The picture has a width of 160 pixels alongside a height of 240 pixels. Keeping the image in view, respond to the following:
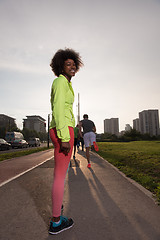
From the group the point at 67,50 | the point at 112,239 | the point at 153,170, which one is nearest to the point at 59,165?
the point at 112,239

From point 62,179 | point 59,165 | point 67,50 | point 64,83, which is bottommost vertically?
point 62,179

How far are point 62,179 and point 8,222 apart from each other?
999mm

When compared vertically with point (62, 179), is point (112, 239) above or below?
below

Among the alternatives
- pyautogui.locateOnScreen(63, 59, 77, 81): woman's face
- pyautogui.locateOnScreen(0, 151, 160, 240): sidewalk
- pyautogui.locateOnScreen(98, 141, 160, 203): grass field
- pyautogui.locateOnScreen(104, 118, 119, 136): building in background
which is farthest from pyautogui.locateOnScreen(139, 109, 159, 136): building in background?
pyautogui.locateOnScreen(63, 59, 77, 81): woman's face

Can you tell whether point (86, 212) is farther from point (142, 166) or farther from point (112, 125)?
point (112, 125)

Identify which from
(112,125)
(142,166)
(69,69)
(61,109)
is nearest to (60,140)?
(61,109)

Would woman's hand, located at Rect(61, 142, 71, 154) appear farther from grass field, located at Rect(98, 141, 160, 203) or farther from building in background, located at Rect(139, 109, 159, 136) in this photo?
building in background, located at Rect(139, 109, 159, 136)

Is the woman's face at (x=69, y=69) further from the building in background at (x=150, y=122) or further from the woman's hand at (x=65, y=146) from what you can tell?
the building in background at (x=150, y=122)

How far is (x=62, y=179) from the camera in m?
2.14

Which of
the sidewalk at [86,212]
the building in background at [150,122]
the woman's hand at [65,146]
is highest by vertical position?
the building in background at [150,122]

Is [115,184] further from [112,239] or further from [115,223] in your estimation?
[112,239]

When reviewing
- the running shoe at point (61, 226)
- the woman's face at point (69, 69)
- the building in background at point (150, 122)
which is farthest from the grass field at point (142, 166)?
the building in background at point (150, 122)

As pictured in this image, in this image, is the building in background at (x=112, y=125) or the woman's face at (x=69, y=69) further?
the building in background at (x=112, y=125)

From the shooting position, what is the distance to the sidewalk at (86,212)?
2027mm
